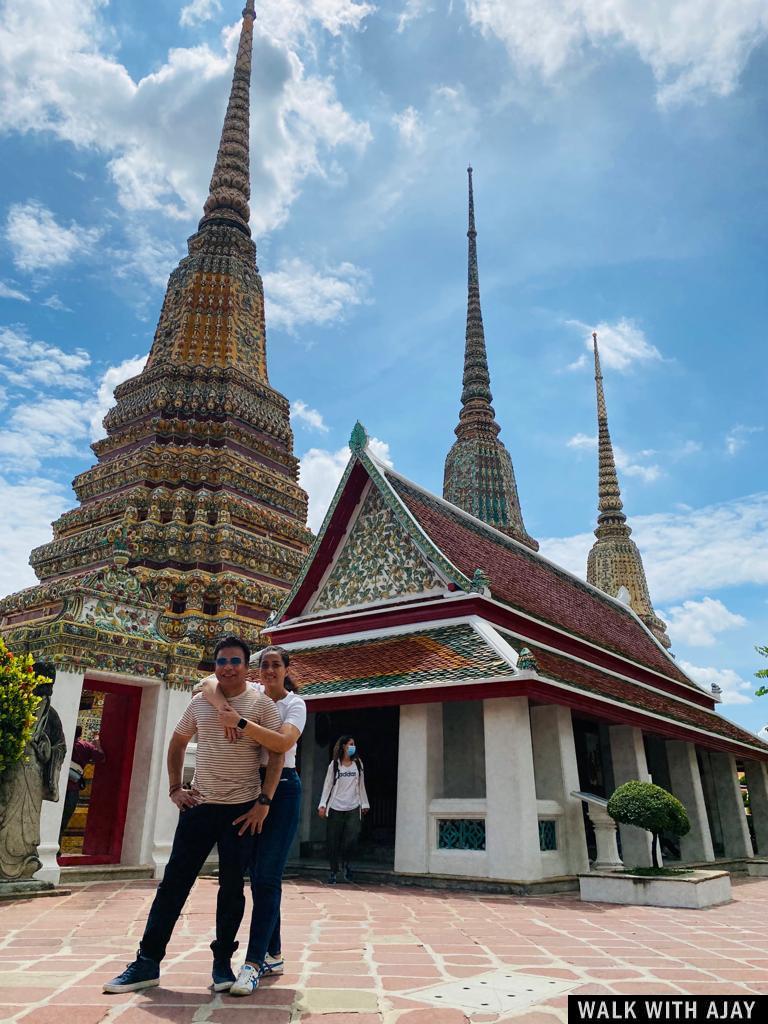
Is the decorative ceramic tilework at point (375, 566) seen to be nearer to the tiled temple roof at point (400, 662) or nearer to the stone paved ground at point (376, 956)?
the tiled temple roof at point (400, 662)

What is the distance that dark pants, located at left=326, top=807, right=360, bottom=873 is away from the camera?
852 cm

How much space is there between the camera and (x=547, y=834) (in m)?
8.48

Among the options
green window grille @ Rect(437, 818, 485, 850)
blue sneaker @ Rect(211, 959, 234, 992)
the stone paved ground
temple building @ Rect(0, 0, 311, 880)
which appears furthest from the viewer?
temple building @ Rect(0, 0, 311, 880)

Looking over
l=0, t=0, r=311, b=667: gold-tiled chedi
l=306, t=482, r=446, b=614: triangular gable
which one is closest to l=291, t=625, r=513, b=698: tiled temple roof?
l=306, t=482, r=446, b=614: triangular gable

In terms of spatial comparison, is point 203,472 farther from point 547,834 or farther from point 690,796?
point 690,796

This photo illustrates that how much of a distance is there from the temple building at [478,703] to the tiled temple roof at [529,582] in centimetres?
7

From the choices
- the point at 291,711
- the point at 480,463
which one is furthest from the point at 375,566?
the point at 480,463

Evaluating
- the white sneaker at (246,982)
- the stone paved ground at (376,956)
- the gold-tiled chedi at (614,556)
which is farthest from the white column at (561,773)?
the gold-tiled chedi at (614,556)

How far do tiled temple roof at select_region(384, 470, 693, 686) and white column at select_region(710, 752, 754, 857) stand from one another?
1983 mm

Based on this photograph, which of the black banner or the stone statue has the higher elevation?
the stone statue

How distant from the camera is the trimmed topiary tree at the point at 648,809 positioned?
766 cm

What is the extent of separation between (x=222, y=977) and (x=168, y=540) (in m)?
12.4

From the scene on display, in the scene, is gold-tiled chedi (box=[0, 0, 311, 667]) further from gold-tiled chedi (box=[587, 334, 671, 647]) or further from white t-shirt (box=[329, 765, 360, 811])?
gold-tiled chedi (box=[587, 334, 671, 647])

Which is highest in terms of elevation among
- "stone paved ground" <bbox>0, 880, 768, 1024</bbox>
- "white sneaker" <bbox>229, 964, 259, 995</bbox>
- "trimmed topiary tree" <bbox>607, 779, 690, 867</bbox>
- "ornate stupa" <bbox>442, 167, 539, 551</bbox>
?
"ornate stupa" <bbox>442, 167, 539, 551</bbox>
